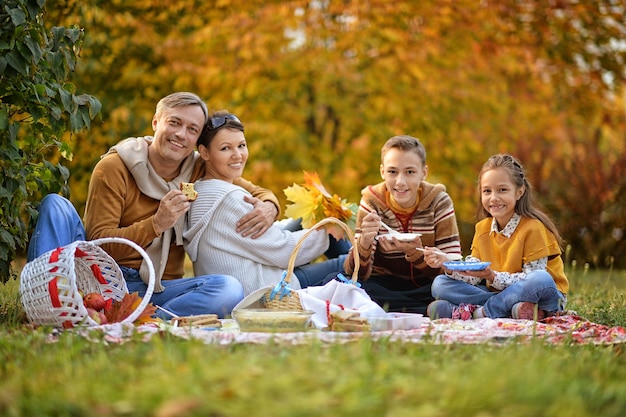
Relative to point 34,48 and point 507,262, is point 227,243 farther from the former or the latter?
point 507,262

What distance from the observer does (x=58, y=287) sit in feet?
11.7

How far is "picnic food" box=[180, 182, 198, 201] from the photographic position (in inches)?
166

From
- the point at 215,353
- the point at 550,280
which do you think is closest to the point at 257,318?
the point at 215,353

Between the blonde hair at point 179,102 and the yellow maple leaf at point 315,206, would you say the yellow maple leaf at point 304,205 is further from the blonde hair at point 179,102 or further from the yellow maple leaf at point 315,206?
the blonde hair at point 179,102

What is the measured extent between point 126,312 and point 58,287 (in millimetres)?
370

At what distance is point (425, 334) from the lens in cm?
334

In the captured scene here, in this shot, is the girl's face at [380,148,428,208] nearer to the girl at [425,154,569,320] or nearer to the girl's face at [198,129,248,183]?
the girl at [425,154,569,320]

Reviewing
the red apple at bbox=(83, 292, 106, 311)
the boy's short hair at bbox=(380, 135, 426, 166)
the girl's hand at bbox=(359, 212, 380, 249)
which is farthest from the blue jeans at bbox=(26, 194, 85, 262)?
the boy's short hair at bbox=(380, 135, 426, 166)

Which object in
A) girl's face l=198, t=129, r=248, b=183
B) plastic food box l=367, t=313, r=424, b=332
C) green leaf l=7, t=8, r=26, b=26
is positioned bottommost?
plastic food box l=367, t=313, r=424, b=332

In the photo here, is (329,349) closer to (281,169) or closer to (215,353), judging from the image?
(215,353)

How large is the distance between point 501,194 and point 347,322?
1390 mm

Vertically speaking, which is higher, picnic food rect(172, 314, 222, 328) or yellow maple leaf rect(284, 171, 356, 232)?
yellow maple leaf rect(284, 171, 356, 232)

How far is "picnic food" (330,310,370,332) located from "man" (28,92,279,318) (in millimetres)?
779

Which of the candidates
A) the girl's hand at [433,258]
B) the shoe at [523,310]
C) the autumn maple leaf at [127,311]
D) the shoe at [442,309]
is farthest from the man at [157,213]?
the shoe at [523,310]
